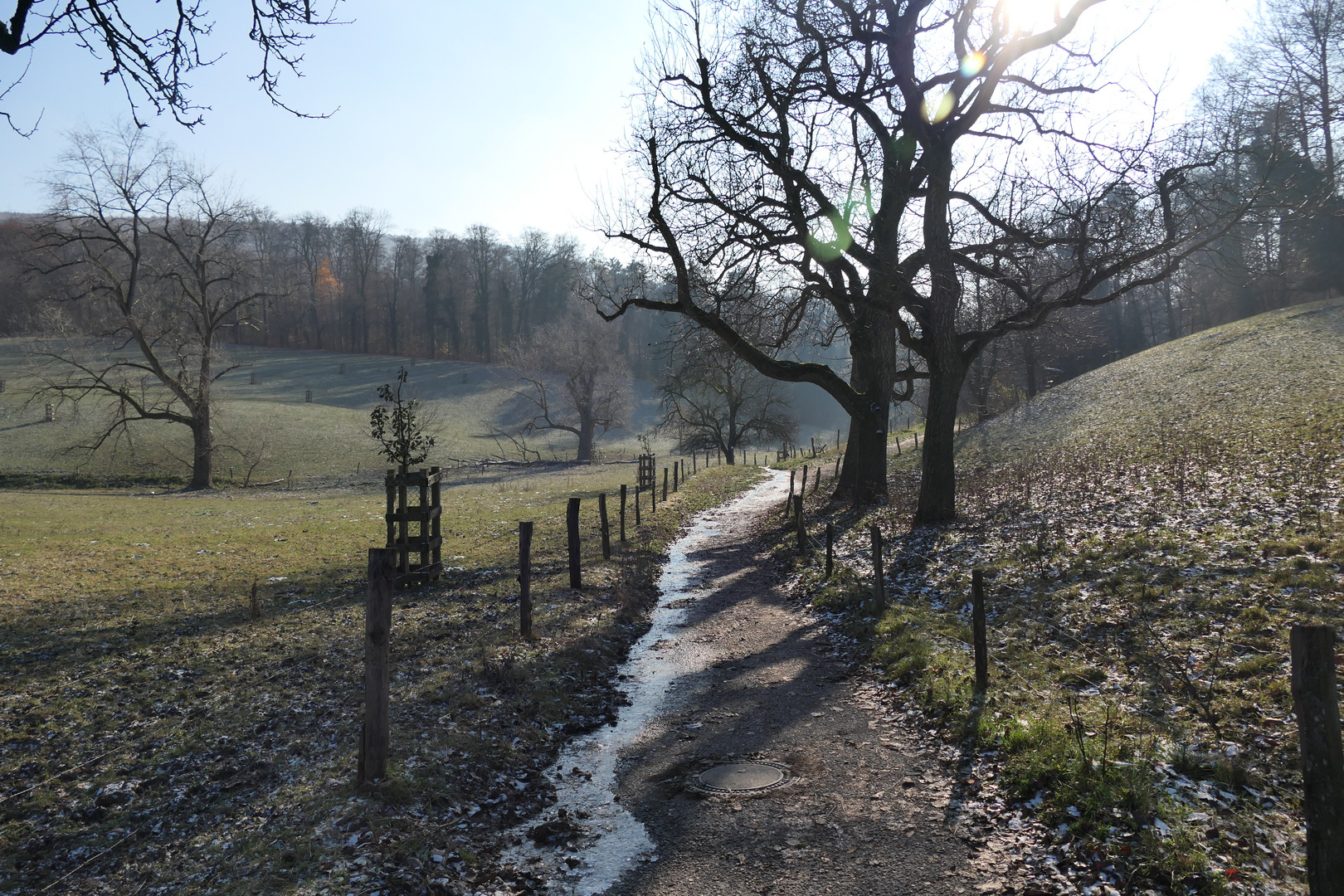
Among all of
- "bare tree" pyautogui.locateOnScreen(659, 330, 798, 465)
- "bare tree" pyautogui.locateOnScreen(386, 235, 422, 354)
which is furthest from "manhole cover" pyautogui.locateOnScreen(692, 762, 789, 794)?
"bare tree" pyautogui.locateOnScreen(386, 235, 422, 354)

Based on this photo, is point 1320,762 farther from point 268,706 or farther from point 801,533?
point 801,533

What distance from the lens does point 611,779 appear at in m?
6.50

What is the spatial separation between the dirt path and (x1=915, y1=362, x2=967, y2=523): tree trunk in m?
5.94

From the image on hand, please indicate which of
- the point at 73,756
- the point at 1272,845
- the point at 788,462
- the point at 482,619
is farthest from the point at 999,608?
the point at 788,462

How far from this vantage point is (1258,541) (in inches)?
380

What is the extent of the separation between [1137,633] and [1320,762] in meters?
4.63

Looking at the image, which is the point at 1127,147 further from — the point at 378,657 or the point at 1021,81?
the point at 378,657

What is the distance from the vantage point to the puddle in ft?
16.8

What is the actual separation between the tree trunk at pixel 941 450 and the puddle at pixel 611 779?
19.0ft

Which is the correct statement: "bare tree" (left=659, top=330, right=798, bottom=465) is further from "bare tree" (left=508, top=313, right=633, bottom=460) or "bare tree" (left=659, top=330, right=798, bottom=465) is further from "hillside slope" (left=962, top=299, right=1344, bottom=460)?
"hillside slope" (left=962, top=299, right=1344, bottom=460)

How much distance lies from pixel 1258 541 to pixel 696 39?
1269cm

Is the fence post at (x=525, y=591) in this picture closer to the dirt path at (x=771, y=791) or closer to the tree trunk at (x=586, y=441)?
the dirt path at (x=771, y=791)

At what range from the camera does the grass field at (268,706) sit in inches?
195

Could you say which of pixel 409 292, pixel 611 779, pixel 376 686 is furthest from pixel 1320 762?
pixel 409 292
